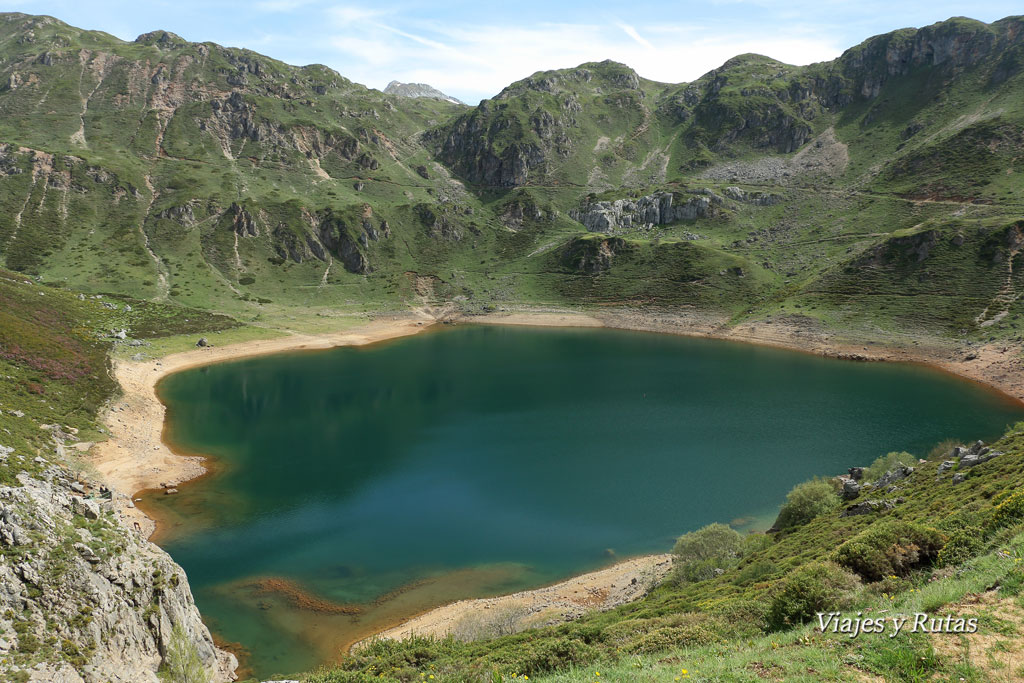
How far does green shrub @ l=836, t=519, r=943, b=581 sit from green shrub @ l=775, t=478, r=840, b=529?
22.3 m

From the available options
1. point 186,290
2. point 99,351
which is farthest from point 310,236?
point 99,351

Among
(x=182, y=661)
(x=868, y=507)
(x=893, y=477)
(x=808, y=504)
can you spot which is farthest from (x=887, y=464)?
(x=182, y=661)

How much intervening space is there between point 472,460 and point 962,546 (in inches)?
2257

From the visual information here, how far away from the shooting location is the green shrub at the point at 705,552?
3769 cm

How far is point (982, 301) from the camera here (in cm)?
12119

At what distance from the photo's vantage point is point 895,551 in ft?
65.9

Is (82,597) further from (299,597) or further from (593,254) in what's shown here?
(593,254)

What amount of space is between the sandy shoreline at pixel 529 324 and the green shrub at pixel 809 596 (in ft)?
66.9

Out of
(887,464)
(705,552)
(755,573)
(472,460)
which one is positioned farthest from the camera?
(472,460)

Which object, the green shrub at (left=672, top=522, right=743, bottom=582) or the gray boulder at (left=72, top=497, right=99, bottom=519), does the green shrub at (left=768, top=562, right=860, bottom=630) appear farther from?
the gray boulder at (left=72, top=497, right=99, bottom=519)

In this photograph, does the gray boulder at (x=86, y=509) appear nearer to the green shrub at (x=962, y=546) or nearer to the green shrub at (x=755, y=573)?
the green shrub at (x=755, y=573)

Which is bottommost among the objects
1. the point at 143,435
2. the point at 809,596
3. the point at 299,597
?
the point at 299,597

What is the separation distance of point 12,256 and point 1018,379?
790ft

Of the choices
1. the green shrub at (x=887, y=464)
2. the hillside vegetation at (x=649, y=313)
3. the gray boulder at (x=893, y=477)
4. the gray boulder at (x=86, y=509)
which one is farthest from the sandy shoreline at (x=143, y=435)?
the green shrub at (x=887, y=464)
